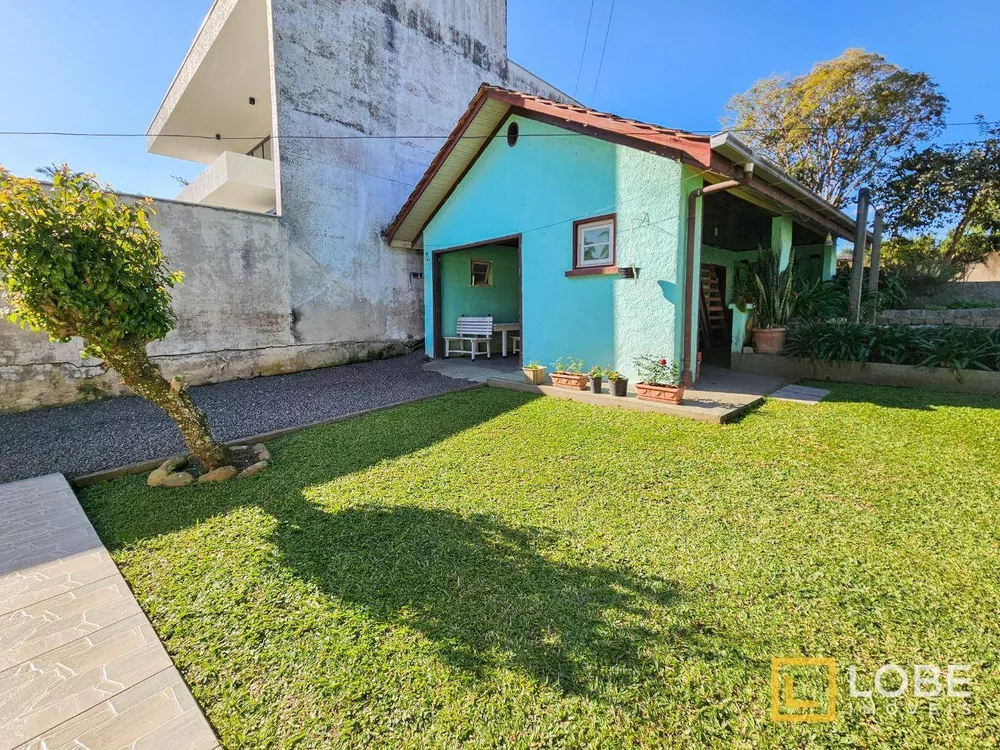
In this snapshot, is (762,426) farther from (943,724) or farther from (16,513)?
(16,513)

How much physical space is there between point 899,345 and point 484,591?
24.4 ft

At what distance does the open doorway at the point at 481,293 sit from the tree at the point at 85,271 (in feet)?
20.8

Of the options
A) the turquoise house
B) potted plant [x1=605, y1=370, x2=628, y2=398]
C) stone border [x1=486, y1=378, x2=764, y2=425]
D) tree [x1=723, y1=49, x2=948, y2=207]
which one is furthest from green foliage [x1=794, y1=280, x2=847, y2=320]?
tree [x1=723, y1=49, x2=948, y2=207]

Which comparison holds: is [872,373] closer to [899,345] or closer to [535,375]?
[899,345]

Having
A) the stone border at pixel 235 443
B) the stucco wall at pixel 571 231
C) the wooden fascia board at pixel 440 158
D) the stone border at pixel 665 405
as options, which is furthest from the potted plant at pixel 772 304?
the wooden fascia board at pixel 440 158

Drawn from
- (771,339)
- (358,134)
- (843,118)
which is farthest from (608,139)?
(843,118)

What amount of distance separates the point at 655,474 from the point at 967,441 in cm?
317

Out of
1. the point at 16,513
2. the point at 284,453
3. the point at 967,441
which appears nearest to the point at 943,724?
the point at 967,441

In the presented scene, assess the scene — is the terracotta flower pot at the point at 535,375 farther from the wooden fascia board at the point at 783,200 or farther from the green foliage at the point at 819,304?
the green foliage at the point at 819,304

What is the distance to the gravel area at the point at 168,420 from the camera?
439 centimetres

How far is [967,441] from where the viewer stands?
4012 millimetres

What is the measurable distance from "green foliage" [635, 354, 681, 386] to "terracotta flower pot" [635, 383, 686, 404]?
0.64ft

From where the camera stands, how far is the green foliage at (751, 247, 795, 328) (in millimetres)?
7266

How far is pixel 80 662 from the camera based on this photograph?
6.16 ft
